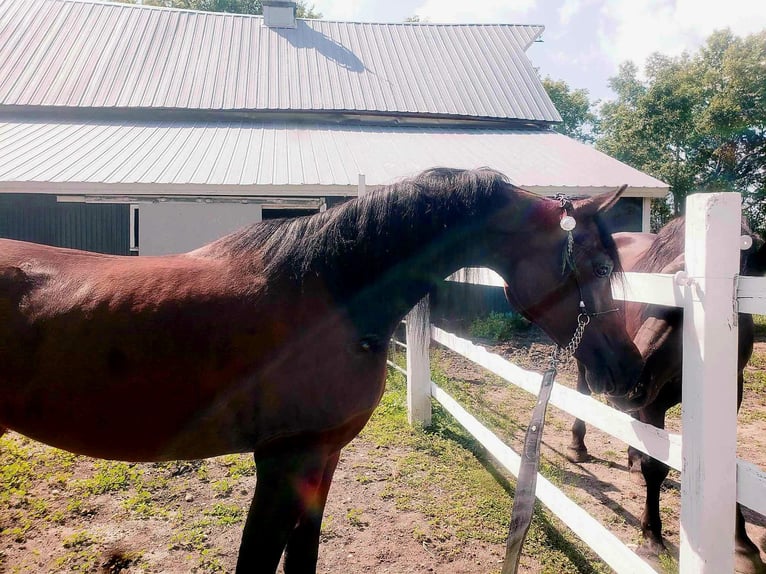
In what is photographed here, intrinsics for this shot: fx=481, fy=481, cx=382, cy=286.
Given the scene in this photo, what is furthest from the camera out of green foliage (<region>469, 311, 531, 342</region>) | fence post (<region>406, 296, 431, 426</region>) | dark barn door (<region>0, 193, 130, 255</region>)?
dark barn door (<region>0, 193, 130, 255</region>)

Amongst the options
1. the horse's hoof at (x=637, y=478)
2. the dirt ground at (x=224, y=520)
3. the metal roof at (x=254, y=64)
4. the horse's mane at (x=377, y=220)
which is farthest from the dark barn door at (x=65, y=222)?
the horse's hoof at (x=637, y=478)

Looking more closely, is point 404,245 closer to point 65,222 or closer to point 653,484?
point 653,484

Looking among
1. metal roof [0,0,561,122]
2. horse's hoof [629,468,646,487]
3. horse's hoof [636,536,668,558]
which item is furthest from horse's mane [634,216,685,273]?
metal roof [0,0,561,122]

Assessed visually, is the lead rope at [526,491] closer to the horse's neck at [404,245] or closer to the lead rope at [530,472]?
the lead rope at [530,472]

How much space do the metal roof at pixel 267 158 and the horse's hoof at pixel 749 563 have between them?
5.35 meters

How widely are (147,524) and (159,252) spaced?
235 inches

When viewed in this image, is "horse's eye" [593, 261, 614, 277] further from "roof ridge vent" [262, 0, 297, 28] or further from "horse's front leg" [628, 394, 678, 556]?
"roof ridge vent" [262, 0, 297, 28]

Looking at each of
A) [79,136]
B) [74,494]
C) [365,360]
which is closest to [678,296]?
[365,360]

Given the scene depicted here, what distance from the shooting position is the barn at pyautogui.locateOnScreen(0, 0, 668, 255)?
8.13 metres

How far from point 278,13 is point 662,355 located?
15700mm

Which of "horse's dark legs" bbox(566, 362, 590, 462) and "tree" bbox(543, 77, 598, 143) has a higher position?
"tree" bbox(543, 77, 598, 143)

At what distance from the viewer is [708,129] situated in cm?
1967

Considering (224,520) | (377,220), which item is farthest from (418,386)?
(377,220)

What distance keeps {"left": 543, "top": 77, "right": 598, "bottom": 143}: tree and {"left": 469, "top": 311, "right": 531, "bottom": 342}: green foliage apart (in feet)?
116
